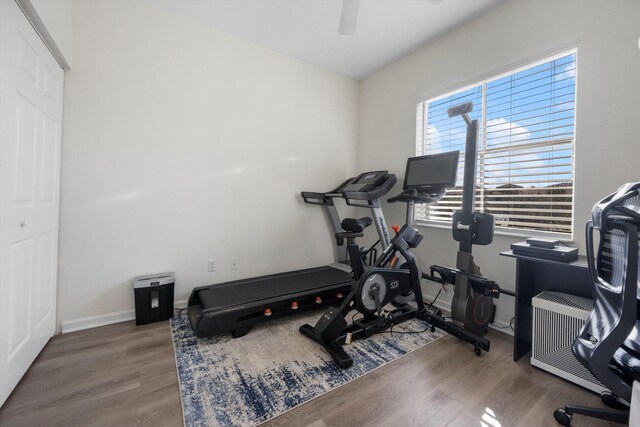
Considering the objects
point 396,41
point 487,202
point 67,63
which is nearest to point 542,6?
point 396,41

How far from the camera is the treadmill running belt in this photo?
2350 millimetres

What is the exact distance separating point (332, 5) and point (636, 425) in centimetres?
326

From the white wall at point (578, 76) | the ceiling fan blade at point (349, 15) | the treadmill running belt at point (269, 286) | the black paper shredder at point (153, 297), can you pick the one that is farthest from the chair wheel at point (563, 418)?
the black paper shredder at point (153, 297)

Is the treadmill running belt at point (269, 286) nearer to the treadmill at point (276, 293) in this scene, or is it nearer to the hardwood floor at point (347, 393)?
the treadmill at point (276, 293)

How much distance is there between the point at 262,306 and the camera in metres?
2.29

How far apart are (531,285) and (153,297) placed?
3.09m

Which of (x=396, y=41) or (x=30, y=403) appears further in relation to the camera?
(x=396, y=41)

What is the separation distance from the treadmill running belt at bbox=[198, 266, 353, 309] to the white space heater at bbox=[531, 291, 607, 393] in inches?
59.5

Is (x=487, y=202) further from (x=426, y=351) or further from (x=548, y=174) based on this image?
(x=426, y=351)

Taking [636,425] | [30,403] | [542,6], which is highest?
[542,6]

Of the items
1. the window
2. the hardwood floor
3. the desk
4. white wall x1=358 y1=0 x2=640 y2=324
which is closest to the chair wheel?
the hardwood floor

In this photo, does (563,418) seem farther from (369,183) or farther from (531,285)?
(369,183)

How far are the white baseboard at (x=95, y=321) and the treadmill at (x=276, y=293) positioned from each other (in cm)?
54

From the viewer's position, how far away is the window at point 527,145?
2082mm
